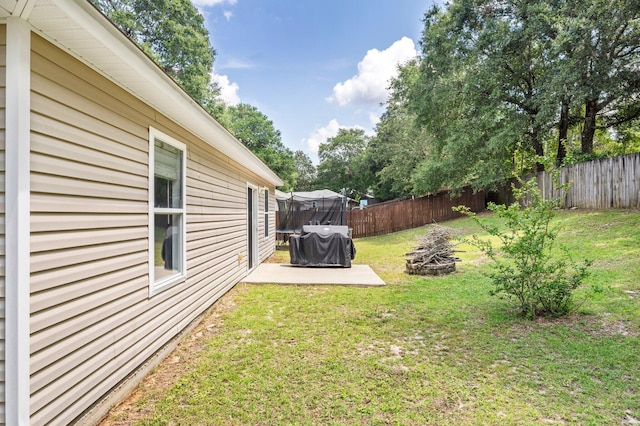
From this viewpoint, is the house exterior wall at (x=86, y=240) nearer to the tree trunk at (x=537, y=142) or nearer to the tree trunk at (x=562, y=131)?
the tree trunk at (x=537, y=142)

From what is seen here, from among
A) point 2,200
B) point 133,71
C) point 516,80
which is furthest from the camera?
point 516,80

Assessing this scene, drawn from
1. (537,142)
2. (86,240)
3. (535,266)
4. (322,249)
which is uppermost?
(537,142)

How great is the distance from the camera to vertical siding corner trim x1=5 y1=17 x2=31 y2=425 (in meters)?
1.46

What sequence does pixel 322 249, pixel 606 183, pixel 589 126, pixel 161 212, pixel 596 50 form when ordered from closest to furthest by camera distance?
pixel 161 212
pixel 322 249
pixel 606 183
pixel 596 50
pixel 589 126

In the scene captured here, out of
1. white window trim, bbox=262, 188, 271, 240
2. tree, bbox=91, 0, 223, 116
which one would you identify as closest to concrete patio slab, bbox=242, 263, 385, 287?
white window trim, bbox=262, 188, 271, 240

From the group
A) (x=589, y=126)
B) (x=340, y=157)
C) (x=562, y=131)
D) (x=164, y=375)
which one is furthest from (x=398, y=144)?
(x=164, y=375)

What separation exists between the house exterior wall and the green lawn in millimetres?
483

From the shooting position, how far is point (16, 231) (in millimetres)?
1492

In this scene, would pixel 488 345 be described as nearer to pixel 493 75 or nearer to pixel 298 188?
pixel 493 75

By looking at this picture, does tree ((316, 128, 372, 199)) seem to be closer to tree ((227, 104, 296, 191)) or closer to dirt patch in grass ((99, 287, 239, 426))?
tree ((227, 104, 296, 191))

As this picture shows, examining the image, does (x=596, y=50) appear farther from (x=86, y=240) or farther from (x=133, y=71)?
(x=86, y=240)

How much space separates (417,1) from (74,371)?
1511 centimetres

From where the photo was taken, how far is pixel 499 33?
413 inches

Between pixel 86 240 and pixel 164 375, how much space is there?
1.37 meters
